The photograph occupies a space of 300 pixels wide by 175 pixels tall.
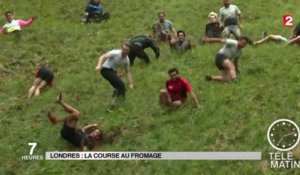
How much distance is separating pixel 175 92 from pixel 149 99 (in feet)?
4.30

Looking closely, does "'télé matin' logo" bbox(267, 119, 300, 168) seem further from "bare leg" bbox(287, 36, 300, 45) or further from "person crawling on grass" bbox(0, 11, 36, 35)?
"person crawling on grass" bbox(0, 11, 36, 35)

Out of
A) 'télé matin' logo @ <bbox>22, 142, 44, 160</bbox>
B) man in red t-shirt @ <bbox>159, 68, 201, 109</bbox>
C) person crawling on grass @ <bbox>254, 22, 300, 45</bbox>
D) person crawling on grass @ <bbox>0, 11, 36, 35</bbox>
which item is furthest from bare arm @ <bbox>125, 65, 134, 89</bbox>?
person crawling on grass @ <bbox>0, 11, 36, 35</bbox>

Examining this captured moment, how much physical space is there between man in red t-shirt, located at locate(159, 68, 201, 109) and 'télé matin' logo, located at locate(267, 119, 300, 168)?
2.31 metres

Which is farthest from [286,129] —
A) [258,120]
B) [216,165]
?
[216,165]

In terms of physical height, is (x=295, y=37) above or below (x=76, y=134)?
above

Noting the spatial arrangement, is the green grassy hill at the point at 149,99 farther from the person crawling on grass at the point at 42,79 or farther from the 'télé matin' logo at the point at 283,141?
the person crawling on grass at the point at 42,79

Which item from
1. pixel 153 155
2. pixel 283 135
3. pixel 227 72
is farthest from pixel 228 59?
pixel 153 155

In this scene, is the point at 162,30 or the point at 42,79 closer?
the point at 42,79

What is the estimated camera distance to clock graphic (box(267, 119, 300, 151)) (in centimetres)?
1336

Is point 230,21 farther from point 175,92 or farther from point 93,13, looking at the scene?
point 93,13

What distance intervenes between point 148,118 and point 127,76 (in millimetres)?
1884

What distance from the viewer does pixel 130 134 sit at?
597 inches

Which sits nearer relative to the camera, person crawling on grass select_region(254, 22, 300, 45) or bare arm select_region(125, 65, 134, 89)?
bare arm select_region(125, 65, 134, 89)

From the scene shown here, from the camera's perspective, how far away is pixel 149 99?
16.6 meters
